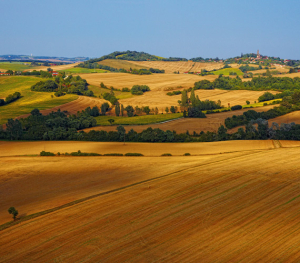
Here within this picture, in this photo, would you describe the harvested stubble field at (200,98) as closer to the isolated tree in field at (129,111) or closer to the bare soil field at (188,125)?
the isolated tree in field at (129,111)

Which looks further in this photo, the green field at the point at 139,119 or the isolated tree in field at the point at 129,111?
the isolated tree in field at the point at 129,111

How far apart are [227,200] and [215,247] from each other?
8.48 meters

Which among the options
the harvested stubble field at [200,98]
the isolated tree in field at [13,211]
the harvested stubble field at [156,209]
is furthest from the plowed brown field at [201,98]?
the isolated tree in field at [13,211]

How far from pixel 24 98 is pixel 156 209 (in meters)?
80.4

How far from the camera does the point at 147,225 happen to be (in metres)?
25.4

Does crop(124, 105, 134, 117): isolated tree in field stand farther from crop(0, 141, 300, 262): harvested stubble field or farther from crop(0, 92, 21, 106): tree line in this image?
crop(0, 141, 300, 262): harvested stubble field

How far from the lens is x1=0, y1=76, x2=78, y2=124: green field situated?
82.3m

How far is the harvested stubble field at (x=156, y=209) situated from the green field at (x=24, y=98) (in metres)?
40.2

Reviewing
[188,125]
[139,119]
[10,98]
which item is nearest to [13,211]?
[188,125]

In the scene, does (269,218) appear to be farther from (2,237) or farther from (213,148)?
(213,148)

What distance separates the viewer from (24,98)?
98938 millimetres

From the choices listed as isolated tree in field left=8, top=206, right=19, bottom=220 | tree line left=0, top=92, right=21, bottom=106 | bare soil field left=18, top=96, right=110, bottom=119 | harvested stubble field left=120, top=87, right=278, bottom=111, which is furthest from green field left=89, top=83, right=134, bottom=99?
isolated tree in field left=8, top=206, right=19, bottom=220

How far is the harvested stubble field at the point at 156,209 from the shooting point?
71.7 feet

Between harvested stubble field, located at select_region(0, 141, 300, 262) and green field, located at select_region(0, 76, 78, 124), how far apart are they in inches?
1583
